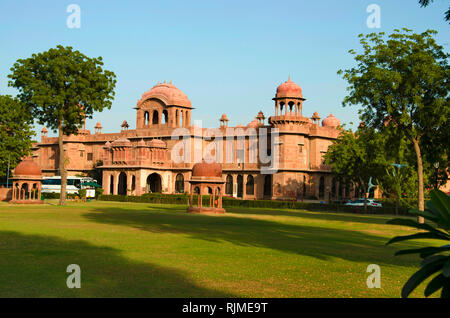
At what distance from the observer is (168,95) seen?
2761 inches

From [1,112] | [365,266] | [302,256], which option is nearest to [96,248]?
[302,256]

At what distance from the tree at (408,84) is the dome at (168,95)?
43046 mm

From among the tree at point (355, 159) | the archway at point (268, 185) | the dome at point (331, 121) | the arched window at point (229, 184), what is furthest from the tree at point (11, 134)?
the dome at point (331, 121)

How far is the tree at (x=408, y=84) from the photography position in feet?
88.7

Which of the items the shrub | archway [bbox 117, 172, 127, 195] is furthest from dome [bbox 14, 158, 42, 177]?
archway [bbox 117, 172, 127, 195]

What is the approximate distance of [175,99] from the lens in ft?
229

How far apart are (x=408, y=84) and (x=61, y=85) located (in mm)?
26810

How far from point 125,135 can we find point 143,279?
6450 cm

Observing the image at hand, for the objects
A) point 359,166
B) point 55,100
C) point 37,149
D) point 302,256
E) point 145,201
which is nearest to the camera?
point 302,256

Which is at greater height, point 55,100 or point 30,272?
point 55,100

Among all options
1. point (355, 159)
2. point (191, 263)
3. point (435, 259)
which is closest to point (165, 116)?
point (355, 159)

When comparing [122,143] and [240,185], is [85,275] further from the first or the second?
[122,143]

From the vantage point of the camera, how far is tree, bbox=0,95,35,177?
52.4m

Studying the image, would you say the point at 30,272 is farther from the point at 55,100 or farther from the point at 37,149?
the point at 37,149
